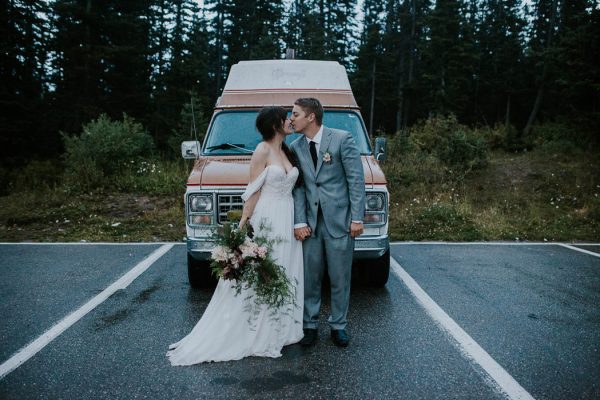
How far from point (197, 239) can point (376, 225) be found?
1.99 meters

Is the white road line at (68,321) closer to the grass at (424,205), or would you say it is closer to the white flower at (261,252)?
the white flower at (261,252)

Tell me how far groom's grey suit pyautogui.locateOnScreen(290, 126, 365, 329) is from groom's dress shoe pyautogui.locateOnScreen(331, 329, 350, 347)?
0.79 ft

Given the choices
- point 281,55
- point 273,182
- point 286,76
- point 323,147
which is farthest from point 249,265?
point 281,55

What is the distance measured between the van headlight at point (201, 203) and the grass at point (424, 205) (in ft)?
13.9

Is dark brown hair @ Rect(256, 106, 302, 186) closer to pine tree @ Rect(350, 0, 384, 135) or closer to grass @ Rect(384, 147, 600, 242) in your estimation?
grass @ Rect(384, 147, 600, 242)

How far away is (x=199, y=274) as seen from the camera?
567cm

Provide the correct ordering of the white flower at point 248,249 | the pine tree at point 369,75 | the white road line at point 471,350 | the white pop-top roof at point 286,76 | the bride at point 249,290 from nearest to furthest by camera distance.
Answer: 1. the white road line at point 471,350
2. the white flower at point 248,249
3. the bride at point 249,290
4. the white pop-top roof at point 286,76
5. the pine tree at point 369,75

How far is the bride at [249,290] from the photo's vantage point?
3775 millimetres

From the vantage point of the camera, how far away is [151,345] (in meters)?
4.06

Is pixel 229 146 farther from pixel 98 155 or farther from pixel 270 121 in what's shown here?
pixel 98 155

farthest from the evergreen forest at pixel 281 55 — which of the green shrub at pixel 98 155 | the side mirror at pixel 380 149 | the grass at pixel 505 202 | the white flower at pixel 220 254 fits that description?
the white flower at pixel 220 254

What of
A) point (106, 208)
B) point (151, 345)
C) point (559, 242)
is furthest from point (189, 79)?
point (151, 345)

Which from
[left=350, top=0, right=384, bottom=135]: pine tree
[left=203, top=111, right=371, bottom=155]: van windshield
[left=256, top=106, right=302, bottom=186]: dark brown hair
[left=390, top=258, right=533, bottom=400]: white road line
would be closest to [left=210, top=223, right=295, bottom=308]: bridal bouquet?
[left=256, top=106, right=302, bottom=186]: dark brown hair

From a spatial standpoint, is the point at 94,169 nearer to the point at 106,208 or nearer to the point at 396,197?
the point at 106,208
